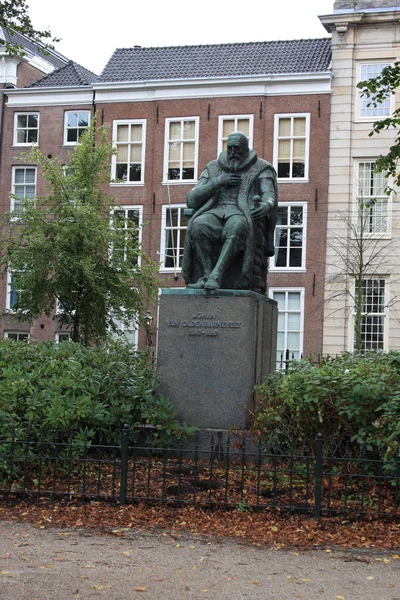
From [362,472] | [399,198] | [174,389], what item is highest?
[399,198]

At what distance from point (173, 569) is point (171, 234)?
1188 inches

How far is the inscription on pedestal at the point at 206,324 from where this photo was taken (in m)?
10.1

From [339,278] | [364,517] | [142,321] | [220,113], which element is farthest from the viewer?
[220,113]

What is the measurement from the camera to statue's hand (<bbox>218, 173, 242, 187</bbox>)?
36.1ft

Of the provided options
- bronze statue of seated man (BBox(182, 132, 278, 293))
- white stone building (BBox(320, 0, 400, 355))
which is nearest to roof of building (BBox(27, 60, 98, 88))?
white stone building (BBox(320, 0, 400, 355))

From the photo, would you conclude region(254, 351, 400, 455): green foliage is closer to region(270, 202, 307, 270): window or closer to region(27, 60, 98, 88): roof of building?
region(270, 202, 307, 270): window

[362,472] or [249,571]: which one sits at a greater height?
[362,472]

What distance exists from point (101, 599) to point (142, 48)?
118 ft

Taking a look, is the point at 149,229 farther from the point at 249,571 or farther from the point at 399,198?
the point at 249,571

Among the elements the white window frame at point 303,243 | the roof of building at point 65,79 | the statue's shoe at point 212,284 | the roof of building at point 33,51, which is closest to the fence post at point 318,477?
the statue's shoe at point 212,284

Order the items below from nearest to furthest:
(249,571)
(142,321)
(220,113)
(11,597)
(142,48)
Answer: (11,597) < (249,571) < (142,321) < (220,113) < (142,48)

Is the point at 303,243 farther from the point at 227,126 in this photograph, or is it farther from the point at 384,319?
the point at 227,126

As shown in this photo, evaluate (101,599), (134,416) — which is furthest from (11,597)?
(134,416)

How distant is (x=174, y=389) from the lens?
10.2m
